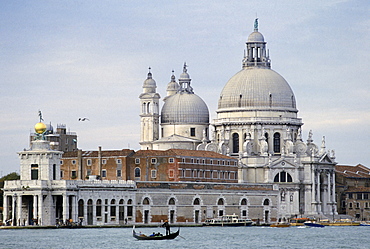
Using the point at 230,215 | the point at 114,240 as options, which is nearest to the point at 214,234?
the point at 114,240

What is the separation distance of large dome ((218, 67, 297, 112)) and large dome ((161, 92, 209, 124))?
5.95 metres

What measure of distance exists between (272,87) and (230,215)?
24.5m

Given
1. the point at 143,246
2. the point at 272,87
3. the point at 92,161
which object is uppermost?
the point at 272,87

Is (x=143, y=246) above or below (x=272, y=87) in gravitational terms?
below

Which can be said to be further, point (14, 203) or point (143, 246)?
point (14, 203)

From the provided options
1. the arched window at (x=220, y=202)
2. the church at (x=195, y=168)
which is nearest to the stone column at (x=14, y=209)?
the church at (x=195, y=168)

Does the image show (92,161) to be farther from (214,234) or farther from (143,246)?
(143,246)

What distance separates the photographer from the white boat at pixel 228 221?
413 feet

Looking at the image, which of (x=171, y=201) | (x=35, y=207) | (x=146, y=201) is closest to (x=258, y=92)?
(x=171, y=201)

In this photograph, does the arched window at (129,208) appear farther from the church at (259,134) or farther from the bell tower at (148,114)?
the bell tower at (148,114)

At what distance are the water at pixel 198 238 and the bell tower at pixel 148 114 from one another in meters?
39.3

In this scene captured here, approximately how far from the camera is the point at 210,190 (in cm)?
13112

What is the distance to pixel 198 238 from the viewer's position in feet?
328

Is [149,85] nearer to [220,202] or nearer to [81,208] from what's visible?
[220,202]
